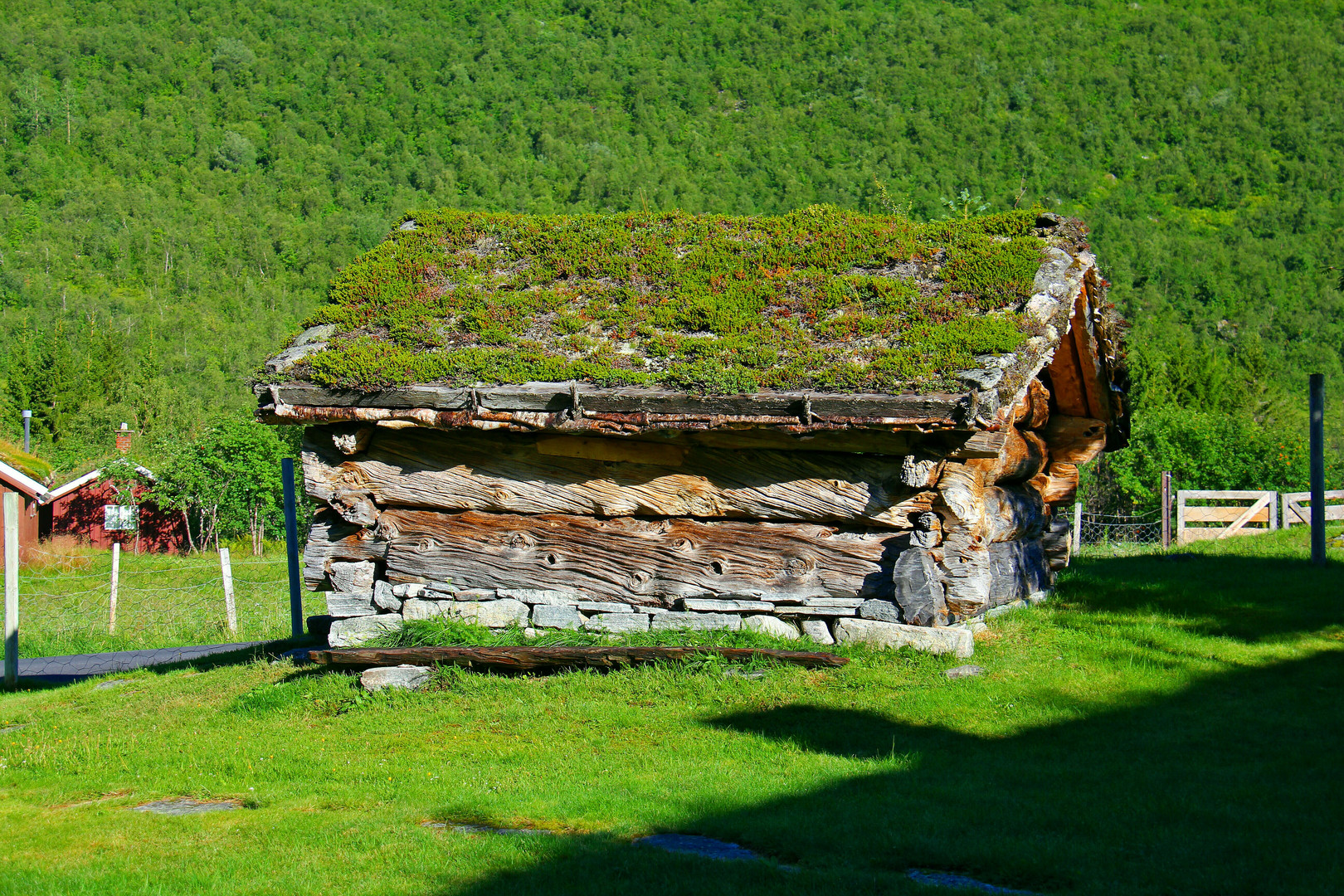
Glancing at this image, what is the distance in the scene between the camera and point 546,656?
787 cm

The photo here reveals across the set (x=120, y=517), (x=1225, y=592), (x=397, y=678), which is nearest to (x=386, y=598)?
(x=397, y=678)

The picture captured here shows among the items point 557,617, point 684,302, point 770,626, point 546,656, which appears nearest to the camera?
point 546,656

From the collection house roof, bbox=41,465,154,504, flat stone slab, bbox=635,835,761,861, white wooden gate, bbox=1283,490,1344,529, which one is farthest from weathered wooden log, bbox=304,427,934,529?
A: house roof, bbox=41,465,154,504

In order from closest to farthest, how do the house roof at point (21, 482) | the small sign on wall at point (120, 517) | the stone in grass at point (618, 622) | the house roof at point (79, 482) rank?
Answer: the stone in grass at point (618, 622) → the house roof at point (21, 482) → the small sign on wall at point (120, 517) → the house roof at point (79, 482)

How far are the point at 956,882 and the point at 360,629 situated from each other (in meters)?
5.90

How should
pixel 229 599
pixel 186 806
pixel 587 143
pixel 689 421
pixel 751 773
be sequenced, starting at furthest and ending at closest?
pixel 587 143 → pixel 229 599 → pixel 689 421 → pixel 186 806 → pixel 751 773

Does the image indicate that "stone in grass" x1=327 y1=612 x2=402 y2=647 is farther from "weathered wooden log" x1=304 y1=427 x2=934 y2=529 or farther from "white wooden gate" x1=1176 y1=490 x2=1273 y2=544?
"white wooden gate" x1=1176 y1=490 x2=1273 y2=544

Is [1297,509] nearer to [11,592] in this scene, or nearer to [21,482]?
[11,592]

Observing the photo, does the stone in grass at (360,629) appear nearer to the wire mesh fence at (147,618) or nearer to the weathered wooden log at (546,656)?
the weathered wooden log at (546,656)

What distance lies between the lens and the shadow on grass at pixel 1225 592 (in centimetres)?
897

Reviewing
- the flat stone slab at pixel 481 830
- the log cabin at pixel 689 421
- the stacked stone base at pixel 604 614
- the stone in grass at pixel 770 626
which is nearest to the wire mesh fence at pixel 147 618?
Result: the stacked stone base at pixel 604 614

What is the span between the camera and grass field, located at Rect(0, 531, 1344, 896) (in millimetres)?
4434

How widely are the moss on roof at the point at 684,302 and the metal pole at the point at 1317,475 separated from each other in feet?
17.5

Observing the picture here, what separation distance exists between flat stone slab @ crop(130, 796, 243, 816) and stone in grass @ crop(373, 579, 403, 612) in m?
2.99
